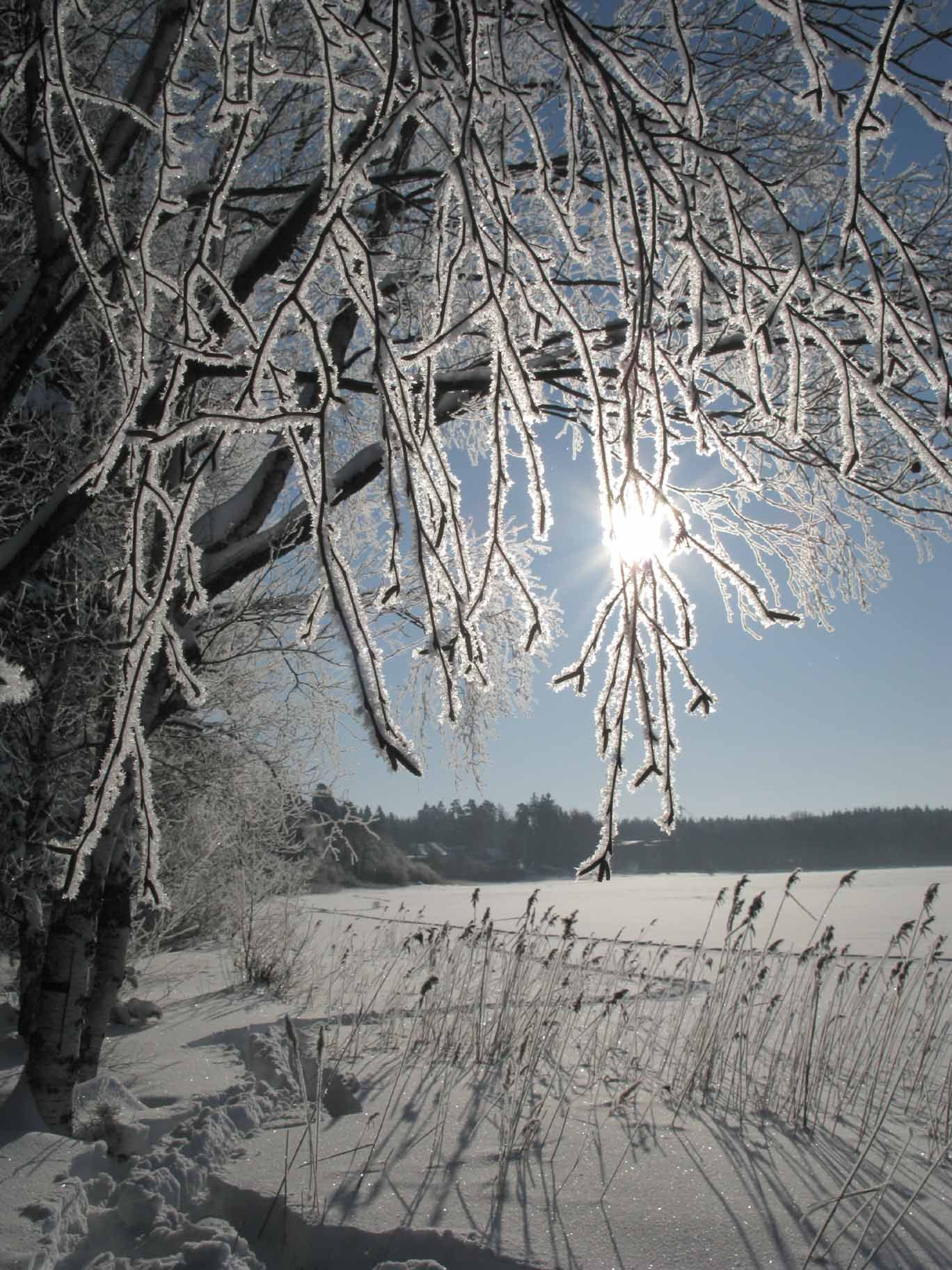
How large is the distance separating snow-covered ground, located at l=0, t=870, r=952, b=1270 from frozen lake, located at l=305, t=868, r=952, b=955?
8.97 feet

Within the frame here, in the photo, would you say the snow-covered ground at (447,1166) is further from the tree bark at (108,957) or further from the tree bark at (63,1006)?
the tree bark at (108,957)

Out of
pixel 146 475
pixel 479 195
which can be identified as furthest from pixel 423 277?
pixel 146 475

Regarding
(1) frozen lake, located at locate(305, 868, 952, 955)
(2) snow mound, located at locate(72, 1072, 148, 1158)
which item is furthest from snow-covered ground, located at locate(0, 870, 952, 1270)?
(1) frozen lake, located at locate(305, 868, 952, 955)

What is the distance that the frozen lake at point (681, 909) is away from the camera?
43.8 feet

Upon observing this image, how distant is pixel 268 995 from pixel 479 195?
20.3 feet

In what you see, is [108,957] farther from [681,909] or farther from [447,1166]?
[681,909]

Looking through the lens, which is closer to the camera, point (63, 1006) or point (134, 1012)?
point (63, 1006)

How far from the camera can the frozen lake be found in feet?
43.8

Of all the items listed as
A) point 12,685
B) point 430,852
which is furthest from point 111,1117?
point 430,852

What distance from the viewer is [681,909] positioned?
1909cm

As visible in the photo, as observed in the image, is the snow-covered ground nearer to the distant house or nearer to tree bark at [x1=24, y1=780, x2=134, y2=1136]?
tree bark at [x1=24, y1=780, x2=134, y2=1136]

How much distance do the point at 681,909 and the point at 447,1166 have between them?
717 inches

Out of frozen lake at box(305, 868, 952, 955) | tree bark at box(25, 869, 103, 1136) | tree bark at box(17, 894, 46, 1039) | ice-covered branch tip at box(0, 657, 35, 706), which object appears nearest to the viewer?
ice-covered branch tip at box(0, 657, 35, 706)

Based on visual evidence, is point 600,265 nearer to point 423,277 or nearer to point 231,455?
point 423,277
